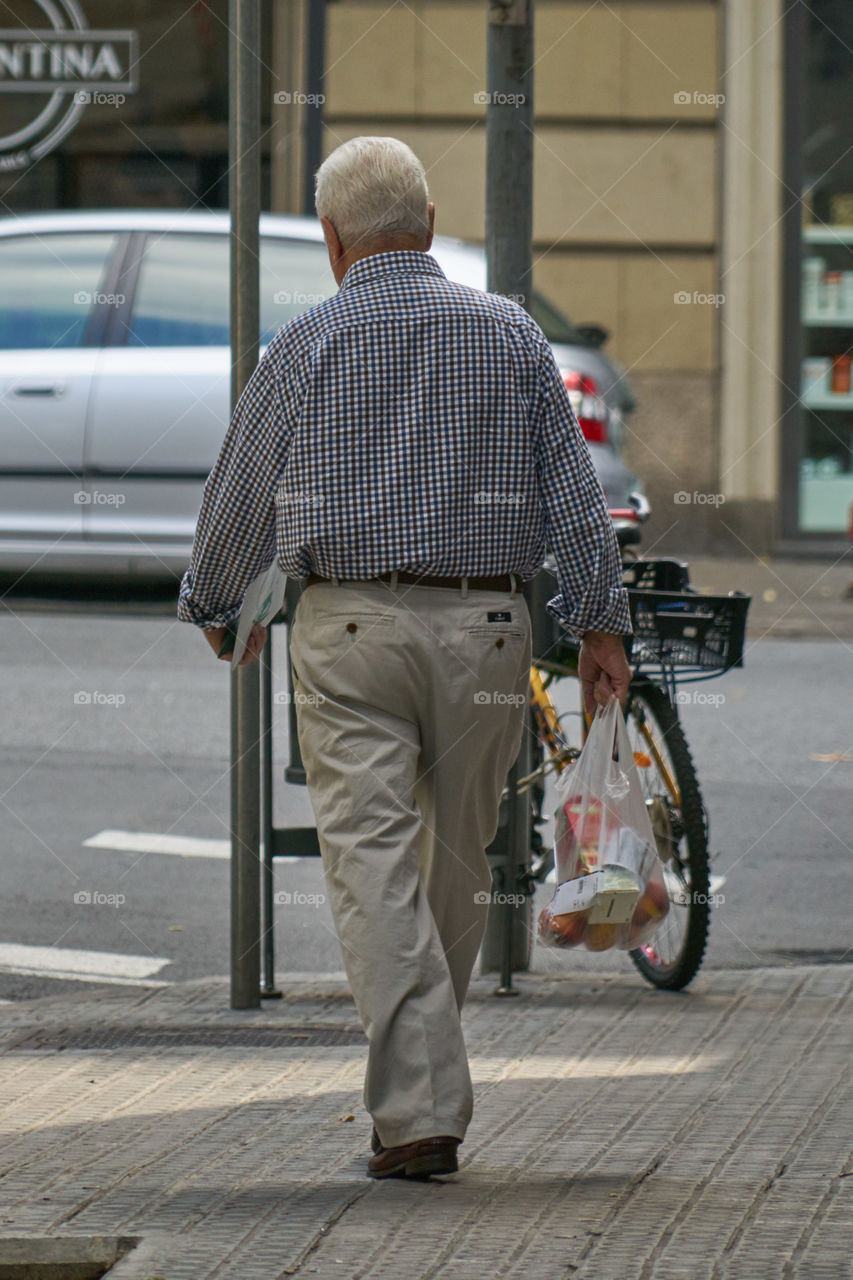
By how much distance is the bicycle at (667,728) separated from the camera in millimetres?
4434

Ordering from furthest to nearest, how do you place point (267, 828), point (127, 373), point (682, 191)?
point (682, 191) → point (127, 373) → point (267, 828)

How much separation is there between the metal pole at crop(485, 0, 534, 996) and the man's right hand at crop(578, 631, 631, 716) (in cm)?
112

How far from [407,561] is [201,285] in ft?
23.4

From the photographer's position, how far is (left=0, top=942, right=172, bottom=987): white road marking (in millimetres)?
4914

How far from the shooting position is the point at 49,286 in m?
10.1

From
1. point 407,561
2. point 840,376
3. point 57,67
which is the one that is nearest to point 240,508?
point 407,561

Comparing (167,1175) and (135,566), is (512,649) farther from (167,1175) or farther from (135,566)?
(135,566)

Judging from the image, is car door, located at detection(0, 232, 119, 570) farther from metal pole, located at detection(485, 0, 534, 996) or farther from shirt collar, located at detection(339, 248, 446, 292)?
shirt collar, located at detection(339, 248, 446, 292)

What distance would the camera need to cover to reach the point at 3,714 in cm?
787

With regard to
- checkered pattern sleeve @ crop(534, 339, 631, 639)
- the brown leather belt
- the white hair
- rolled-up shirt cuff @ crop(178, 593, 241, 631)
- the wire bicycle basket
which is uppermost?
the white hair

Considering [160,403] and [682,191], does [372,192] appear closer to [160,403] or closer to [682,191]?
[160,403]

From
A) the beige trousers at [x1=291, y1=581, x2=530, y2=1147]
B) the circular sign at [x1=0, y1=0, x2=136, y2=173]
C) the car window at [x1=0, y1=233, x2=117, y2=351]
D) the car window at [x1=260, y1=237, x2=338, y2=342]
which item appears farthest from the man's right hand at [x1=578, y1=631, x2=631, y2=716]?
the circular sign at [x1=0, y1=0, x2=136, y2=173]

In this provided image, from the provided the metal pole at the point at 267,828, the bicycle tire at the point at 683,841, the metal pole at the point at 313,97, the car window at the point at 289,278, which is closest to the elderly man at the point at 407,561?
the metal pole at the point at 267,828

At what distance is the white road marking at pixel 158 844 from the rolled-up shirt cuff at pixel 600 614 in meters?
2.96
